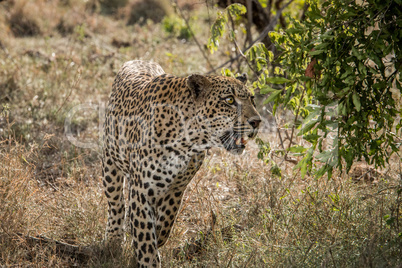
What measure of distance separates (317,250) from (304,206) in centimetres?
80

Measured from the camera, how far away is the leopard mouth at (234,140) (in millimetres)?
4023

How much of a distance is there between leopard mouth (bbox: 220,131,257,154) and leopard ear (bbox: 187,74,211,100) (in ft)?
1.33

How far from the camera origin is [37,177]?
591 centimetres

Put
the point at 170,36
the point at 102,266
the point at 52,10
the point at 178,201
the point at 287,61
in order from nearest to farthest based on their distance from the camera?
1. the point at 287,61
2. the point at 102,266
3. the point at 178,201
4. the point at 170,36
5. the point at 52,10

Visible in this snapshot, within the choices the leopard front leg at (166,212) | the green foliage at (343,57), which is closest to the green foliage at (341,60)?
the green foliage at (343,57)

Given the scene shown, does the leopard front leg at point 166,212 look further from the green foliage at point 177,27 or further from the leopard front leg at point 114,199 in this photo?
the green foliage at point 177,27

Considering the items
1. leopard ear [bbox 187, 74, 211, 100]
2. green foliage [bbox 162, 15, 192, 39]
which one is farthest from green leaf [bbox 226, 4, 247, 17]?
green foliage [bbox 162, 15, 192, 39]

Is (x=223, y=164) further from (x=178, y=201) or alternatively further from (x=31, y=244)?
(x=31, y=244)

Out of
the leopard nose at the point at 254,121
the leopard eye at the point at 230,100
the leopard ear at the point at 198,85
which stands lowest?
the leopard nose at the point at 254,121

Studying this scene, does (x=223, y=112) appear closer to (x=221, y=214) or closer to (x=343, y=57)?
(x=343, y=57)

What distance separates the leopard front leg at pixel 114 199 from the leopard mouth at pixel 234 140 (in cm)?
141

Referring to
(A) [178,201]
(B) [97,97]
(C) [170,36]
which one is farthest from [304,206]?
(C) [170,36]

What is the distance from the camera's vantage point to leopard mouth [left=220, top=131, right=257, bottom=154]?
402 cm

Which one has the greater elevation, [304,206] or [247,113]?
[247,113]
